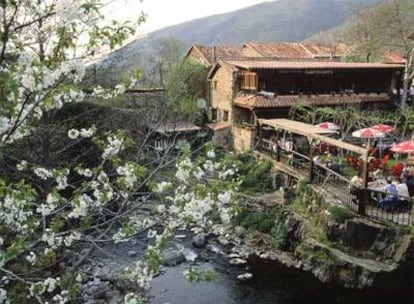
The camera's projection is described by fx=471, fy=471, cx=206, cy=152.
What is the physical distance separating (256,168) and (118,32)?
18159 millimetres

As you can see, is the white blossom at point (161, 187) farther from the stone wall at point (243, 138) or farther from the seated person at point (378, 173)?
the stone wall at point (243, 138)

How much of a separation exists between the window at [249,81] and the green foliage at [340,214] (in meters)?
13.0

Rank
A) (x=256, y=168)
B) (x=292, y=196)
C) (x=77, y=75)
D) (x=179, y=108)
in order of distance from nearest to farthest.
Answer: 1. (x=77, y=75)
2. (x=292, y=196)
3. (x=256, y=168)
4. (x=179, y=108)

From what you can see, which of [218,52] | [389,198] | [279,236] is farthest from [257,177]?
[218,52]

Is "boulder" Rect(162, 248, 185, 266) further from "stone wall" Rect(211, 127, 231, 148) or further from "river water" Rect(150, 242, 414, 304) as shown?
"stone wall" Rect(211, 127, 231, 148)

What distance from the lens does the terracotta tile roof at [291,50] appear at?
1448 inches

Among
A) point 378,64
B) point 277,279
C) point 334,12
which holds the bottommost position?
point 277,279

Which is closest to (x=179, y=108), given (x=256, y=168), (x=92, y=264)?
(x=256, y=168)

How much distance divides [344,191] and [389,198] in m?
2.32

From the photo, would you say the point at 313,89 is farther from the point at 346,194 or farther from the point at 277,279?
the point at 277,279

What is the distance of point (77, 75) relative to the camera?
4.19 m

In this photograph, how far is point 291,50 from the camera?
1517 inches

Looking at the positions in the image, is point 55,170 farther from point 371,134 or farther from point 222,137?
point 222,137

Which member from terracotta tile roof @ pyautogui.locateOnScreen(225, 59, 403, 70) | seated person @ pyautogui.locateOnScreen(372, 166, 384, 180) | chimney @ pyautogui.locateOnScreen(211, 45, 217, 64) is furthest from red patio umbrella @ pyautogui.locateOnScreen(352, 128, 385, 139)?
chimney @ pyautogui.locateOnScreen(211, 45, 217, 64)
